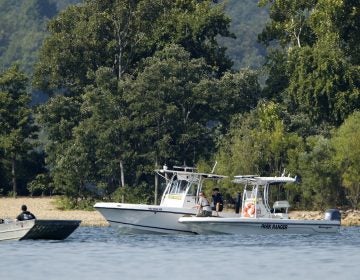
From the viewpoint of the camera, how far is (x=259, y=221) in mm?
59375

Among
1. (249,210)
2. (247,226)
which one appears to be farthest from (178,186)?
(247,226)

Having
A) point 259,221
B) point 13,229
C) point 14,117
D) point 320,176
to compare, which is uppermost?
point 14,117

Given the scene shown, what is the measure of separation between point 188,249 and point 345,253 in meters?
6.06

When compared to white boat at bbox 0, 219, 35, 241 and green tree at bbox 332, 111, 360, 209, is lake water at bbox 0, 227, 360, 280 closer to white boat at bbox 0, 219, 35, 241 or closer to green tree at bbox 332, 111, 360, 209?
white boat at bbox 0, 219, 35, 241

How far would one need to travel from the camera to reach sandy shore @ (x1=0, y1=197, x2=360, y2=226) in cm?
7674

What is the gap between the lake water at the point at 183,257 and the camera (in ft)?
138

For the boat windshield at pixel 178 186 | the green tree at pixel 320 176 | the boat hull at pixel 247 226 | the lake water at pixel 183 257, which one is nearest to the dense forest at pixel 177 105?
the green tree at pixel 320 176

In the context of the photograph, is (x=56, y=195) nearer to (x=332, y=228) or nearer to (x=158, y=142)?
(x=158, y=142)

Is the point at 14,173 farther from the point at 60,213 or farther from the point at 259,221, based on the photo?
the point at 259,221

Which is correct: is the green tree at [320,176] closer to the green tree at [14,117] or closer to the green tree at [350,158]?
the green tree at [350,158]

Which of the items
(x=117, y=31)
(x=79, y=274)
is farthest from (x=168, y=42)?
(x=79, y=274)

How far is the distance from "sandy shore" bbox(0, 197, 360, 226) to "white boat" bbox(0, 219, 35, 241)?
20.4 meters

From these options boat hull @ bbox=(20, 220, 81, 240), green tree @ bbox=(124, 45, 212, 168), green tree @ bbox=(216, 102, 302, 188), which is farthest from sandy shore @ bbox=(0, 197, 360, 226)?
boat hull @ bbox=(20, 220, 81, 240)

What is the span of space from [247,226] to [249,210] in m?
1.60
